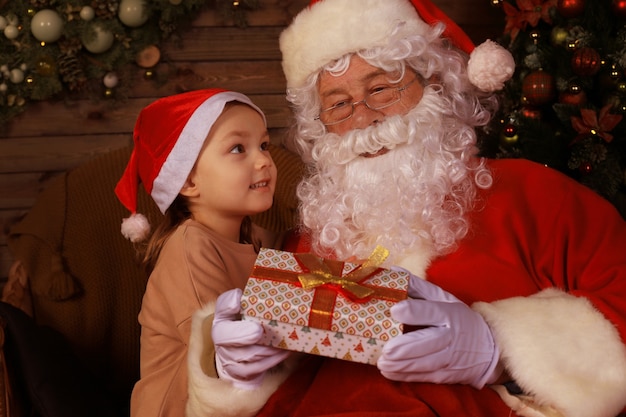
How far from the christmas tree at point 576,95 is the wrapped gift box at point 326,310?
1239mm

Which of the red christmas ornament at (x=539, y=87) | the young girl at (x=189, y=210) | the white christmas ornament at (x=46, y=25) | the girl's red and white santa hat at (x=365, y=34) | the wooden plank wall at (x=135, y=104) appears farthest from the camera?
the wooden plank wall at (x=135, y=104)

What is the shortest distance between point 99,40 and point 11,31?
356mm

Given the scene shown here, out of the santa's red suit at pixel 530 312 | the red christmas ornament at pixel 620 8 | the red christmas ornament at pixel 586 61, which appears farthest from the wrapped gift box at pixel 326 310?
the red christmas ornament at pixel 620 8

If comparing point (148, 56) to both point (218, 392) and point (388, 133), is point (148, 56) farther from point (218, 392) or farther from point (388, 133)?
point (218, 392)

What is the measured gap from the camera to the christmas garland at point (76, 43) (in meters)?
3.18

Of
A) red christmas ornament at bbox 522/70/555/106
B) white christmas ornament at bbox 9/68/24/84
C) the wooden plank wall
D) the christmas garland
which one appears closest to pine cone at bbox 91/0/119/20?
the christmas garland

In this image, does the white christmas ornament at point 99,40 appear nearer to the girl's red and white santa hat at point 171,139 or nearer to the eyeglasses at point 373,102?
the girl's red and white santa hat at point 171,139

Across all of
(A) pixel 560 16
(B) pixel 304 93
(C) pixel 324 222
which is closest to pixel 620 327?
(C) pixel 324 222

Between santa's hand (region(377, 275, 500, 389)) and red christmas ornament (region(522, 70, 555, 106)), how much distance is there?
131 centimetres

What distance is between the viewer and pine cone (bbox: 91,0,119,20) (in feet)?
10.5

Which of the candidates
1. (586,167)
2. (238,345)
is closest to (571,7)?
(586,167)

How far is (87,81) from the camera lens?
3.35 metres

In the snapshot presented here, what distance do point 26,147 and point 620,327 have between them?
2655mm

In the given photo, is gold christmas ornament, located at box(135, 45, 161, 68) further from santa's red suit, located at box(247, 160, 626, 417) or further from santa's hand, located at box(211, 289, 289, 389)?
santa's hand, located at box(211, 289, 289, 389)
